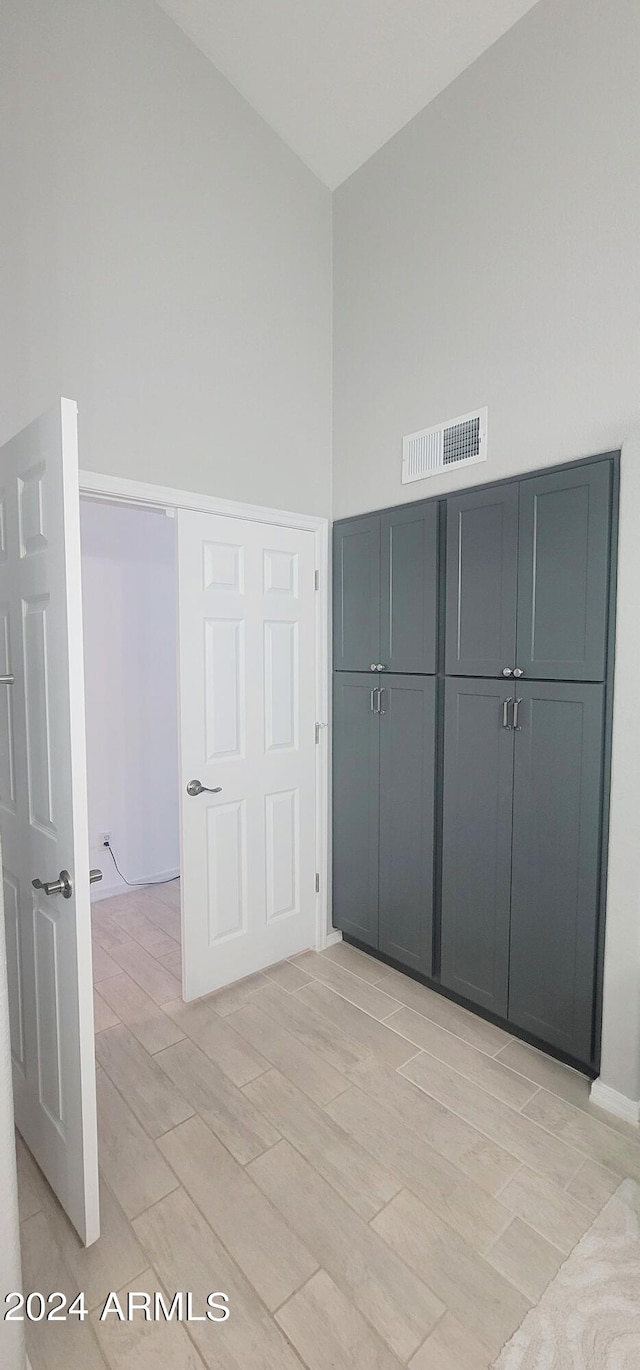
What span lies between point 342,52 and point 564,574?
7.19ft

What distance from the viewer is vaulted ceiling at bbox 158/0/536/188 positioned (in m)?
2.08

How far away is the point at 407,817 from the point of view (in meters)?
2.52

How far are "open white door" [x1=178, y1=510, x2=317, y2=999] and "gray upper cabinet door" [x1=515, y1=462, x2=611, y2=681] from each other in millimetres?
1076

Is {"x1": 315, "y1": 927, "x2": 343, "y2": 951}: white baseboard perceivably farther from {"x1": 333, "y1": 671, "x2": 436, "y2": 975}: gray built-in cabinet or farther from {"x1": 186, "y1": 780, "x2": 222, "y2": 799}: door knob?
{"x1": 186, "y1": 780, "x2": 222, "y2": 799}: door knob

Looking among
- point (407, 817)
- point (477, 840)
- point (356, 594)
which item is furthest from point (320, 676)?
point (477, 840)

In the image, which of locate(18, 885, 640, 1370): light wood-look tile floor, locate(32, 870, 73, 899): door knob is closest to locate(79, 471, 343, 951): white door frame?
locate(18, 885, 640, 1370): light wood-look tile floor

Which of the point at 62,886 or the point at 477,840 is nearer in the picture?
the point at 62,886

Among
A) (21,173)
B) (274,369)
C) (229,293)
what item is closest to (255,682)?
(274,369)

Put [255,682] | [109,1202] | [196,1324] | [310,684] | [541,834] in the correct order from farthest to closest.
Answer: [310,684] → [255,682] → [541,834] → [109,1202] → [196,1324]

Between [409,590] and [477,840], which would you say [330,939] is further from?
[409,590]

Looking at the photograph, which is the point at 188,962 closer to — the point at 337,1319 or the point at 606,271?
the point at 337,1319

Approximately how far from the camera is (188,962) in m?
2.42

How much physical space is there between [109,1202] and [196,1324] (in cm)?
40

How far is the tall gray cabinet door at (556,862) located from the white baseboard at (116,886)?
2385 mm
